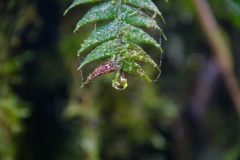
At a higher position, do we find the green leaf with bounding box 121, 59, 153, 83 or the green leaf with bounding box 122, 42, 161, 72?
the green leaf with bounding box 122, 42, 161, 72

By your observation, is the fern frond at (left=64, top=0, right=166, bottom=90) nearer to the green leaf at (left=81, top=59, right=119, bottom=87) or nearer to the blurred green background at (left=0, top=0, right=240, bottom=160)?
the green leaf at (left=81, top=59, right=119, bottom=87)

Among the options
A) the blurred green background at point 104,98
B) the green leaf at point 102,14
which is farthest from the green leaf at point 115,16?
the blurred green background at point 104,98

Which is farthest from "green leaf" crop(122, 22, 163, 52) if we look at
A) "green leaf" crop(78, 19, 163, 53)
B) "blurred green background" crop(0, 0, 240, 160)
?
"blurred green background" crop(0, 0, 240, 160)

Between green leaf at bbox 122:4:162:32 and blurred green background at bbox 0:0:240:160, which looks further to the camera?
blurred green background at bbox 0:0:240:160

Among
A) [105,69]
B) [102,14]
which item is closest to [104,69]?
[105,69]

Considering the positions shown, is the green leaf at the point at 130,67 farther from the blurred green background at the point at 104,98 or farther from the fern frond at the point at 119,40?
the blurred green background at the point at 104,98

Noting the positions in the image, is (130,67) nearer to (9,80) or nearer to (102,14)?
(102,14)

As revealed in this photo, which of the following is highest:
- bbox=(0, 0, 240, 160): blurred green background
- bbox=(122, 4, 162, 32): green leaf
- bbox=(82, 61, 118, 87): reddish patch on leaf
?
bbox=(0, 0, 240, 160): blurred green background

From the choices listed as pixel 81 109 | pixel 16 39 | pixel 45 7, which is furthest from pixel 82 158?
pixel 45 7
